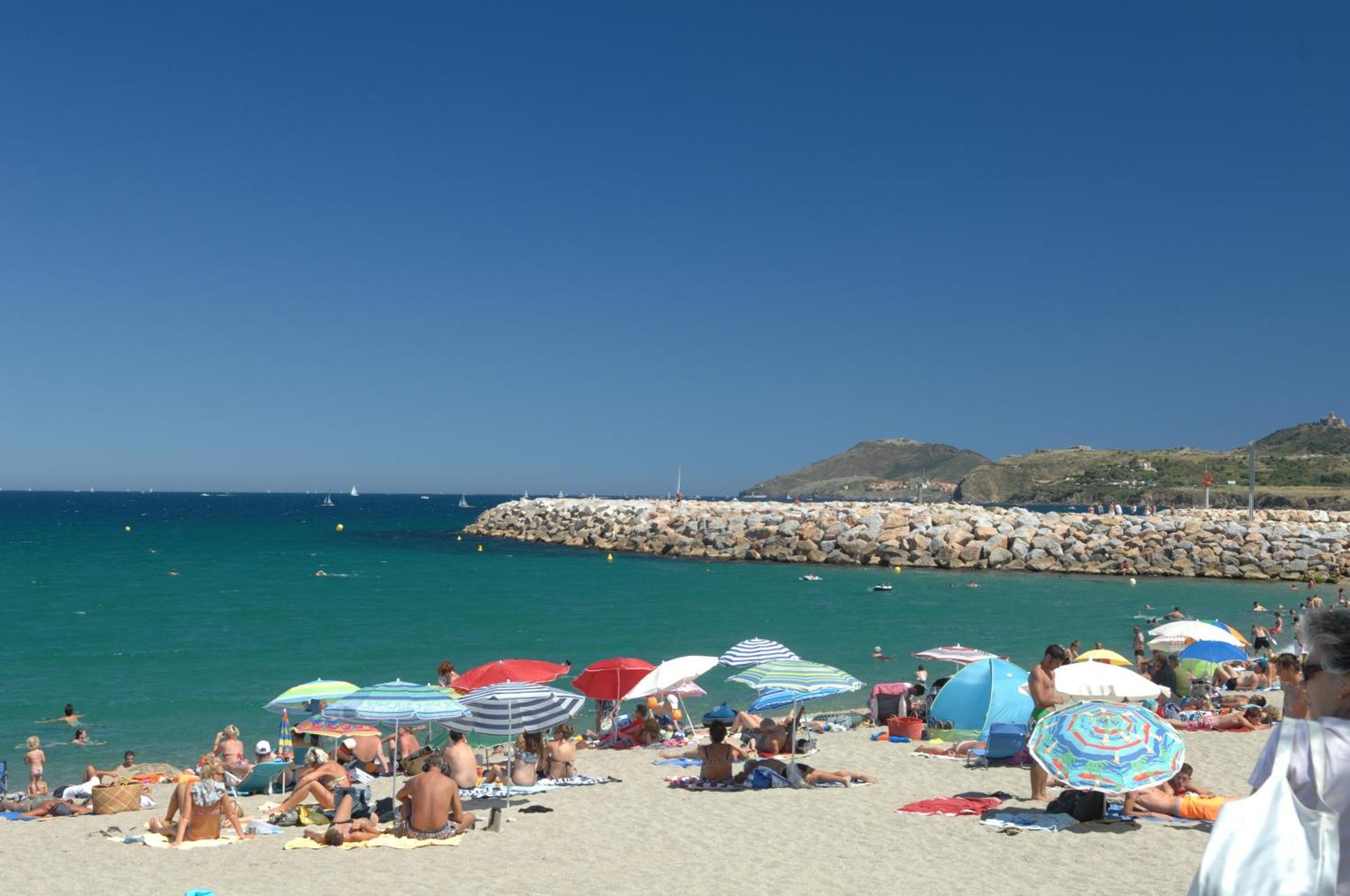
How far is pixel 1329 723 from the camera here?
2.76 meters

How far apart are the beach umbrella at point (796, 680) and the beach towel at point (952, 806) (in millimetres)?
1840

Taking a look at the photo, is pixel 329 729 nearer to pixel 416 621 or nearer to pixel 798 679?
pixel 798 679

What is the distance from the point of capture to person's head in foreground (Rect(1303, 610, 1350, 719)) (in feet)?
9.38

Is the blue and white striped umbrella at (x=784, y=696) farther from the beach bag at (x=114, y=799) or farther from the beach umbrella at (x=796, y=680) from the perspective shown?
the beach bag at (x=114, y=799)

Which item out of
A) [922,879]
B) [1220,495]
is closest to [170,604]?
[922,879]

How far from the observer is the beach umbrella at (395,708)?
439 inches

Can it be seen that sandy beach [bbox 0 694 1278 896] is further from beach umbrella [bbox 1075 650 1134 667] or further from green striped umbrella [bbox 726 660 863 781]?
beach umbrella [bbox 1075 650 1134 667]

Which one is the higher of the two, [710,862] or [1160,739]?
[1160,739]

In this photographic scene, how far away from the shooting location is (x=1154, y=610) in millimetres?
33219

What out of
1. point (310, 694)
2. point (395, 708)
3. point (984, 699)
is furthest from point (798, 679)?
point (310, 694)

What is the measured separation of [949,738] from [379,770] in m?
7.53

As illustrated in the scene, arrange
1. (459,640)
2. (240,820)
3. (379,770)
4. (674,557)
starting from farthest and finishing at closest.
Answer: (674,557)
(459,640)
(379,770)
(240,820)

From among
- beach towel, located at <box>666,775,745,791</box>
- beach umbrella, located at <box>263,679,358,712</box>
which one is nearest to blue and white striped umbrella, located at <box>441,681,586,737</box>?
beach towel, located at <box>666,775,745,791</box>

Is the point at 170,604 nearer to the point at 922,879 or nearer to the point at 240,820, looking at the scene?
the point at 240,820
